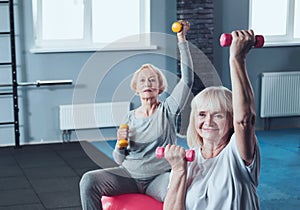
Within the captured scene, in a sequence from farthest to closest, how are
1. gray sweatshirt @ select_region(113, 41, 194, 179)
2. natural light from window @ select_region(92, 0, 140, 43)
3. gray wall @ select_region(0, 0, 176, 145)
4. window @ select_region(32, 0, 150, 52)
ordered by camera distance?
natural light from window @ select_region(92, 0, 140, 43) < window @ select_region(32, 0, 150, 52) < gray wall @ select_region(0, 0, 176, 145) < gray sweatshirt @ select_region(113, 41, 194, 179)

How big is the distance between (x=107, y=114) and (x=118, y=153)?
2992mm

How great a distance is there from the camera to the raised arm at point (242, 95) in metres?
1.50

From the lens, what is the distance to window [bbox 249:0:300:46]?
6348 millimetres

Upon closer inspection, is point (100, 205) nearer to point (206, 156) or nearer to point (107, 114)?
point (206, 156)

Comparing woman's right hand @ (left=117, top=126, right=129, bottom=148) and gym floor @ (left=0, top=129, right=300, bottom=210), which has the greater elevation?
woman's right hand @ (left=117, top=126, right=129, bottom=148)

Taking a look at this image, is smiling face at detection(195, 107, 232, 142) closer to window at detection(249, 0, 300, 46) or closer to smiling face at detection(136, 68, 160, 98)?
smiling face at detection(136, 68, 160, 98)

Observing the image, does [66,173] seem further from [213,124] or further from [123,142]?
[213,124]

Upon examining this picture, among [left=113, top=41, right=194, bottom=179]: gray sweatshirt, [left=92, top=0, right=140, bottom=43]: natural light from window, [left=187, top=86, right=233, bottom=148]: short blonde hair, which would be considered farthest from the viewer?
[left=92, top=0, right=140, bottom=43]: natural light from window

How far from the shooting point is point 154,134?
2621 mm

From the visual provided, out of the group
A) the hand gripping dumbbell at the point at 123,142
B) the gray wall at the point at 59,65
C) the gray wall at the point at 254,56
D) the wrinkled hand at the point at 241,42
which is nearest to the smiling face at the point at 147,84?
the hand gripping dumbbell at the point at 123,142

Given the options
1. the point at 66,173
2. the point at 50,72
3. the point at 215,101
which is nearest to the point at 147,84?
the point at 215,101

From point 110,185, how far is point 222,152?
1112 millimetres

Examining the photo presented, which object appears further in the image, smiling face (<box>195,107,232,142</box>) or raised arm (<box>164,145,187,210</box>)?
smiling face (<box>195,107,232,142</box>)

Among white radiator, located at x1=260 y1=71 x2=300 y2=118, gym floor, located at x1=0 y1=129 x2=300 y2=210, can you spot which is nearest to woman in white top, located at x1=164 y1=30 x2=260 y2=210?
gym floor, located at x1=0 y1=129 x2=300 y2=210
